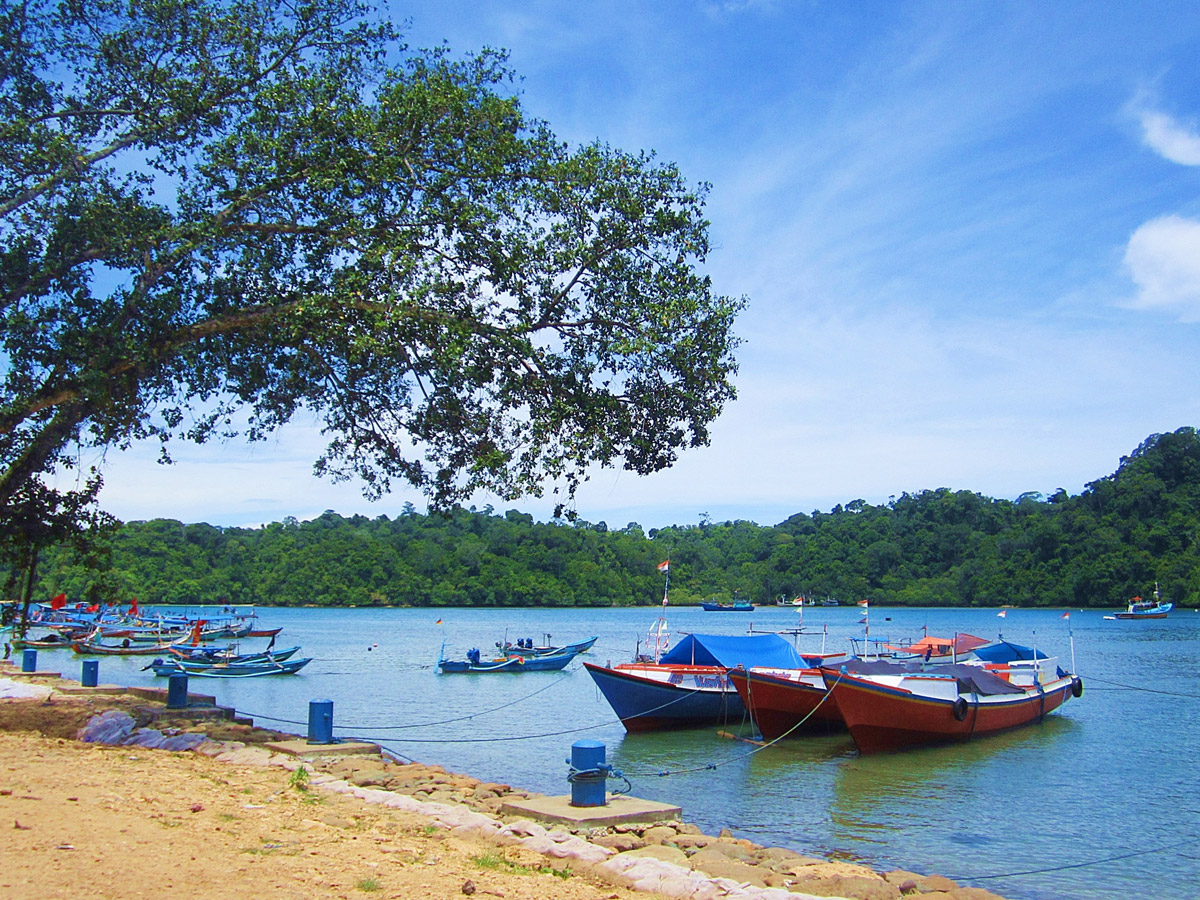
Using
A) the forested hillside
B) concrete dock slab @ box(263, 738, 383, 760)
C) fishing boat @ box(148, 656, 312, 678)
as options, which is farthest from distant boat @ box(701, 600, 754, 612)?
concrete dock slab @ box(263, 738, 383, 760)

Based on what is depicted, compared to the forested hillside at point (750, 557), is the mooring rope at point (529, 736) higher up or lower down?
lower down

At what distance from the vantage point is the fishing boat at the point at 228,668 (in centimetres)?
3472

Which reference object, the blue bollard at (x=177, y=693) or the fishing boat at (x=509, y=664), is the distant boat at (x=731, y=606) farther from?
the blue bollard at (x=177, y=693)

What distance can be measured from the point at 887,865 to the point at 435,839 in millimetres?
6340

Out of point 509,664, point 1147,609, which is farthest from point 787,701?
point 1147,609

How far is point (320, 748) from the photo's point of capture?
42.4 feet

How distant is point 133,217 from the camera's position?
12.8 m

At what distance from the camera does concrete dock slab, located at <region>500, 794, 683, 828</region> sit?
9.38m

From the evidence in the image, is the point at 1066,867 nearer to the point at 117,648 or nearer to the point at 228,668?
the point at 228,668

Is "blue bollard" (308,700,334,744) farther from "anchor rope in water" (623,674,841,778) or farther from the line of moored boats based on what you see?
the line of moored boats

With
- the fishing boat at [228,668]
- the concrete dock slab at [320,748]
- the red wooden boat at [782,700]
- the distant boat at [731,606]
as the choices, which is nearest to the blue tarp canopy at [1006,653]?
the red wooden boat at [782,700]

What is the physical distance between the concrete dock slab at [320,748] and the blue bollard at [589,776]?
173 inches

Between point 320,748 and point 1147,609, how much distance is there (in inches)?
3544

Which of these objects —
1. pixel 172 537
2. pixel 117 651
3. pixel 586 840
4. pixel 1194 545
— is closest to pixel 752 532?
pixel 1194 545
